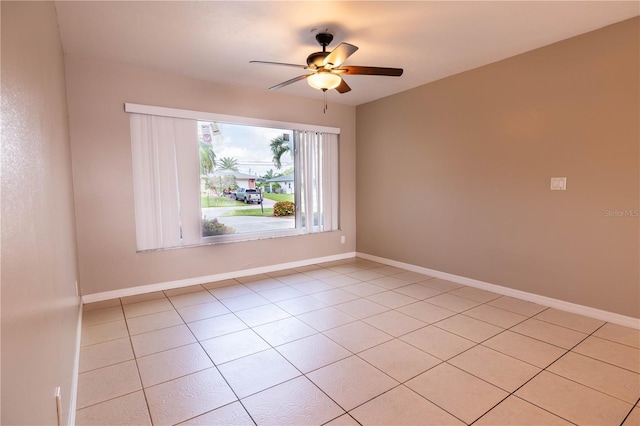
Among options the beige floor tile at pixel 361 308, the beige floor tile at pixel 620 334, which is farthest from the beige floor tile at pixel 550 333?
the beige floor tile at pixel 361 308

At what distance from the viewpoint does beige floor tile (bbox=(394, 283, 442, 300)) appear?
3639 mm

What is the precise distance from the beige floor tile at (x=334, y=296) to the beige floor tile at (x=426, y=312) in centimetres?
60

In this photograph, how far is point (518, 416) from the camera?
1.76 m

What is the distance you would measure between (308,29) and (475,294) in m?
3.28

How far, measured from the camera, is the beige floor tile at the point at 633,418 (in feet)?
5.60

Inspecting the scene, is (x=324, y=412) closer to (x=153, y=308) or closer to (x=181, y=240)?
(x=153, y=308)

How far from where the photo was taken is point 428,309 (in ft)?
10.6

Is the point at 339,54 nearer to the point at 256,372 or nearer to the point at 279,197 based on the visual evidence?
the point at 256,372

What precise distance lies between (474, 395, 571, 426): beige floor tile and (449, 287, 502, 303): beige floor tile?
1733 millimetres

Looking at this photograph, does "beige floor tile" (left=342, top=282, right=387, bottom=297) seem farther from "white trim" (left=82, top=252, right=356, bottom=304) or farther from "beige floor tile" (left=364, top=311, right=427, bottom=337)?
"white trim" (left=82, top=252, right=356, bottom=304)

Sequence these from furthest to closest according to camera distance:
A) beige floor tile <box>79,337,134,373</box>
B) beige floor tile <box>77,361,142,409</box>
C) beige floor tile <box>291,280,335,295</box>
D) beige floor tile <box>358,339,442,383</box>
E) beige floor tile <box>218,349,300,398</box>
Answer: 1. beige floor tile <box>291,280,335,295</box>
2. beige floor tile <box>79,337,134,373</box>
3. beige floor tile <box>358,339,442,383</box>
4. beige floor tile <box>218,349,300,398</box>
5. beige floor tile <box>77,361,142,409</box>

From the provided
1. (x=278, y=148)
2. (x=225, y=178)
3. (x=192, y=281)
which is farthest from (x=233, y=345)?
(x=278, y=148)

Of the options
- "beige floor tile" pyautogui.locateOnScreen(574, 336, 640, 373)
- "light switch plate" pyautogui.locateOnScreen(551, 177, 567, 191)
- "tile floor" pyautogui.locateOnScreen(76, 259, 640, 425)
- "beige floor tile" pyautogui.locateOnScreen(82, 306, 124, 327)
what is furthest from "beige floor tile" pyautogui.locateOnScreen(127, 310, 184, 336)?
"light switch plate" pyautogui.locateOnScreen(551, 177, 567, 191)

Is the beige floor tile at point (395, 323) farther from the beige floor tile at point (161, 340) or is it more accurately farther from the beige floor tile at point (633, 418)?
the beige floor tile at point (161, 340)
